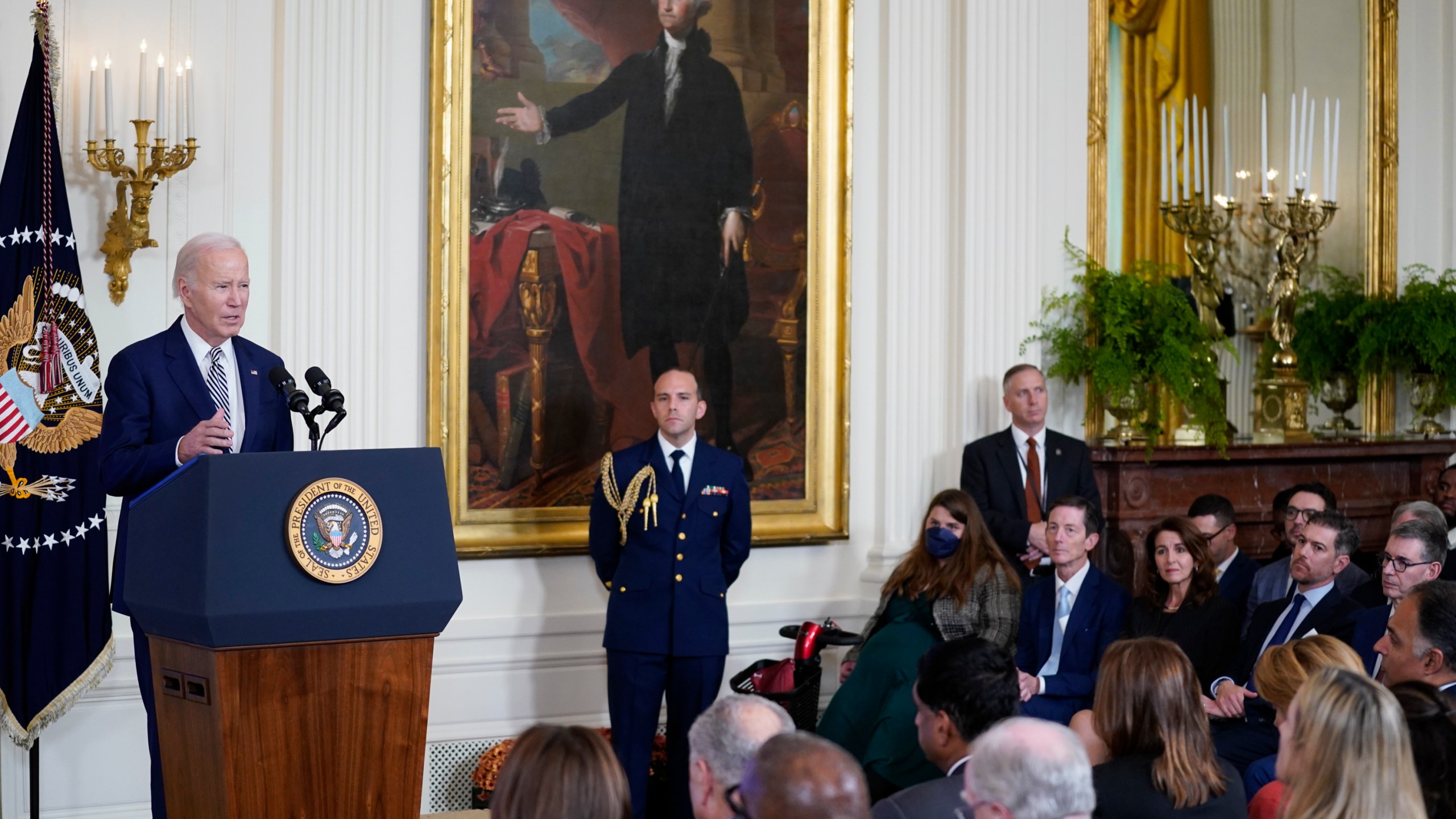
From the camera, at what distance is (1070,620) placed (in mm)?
4945

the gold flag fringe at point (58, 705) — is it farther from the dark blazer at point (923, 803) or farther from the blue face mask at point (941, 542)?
the dark blazer at point (923, 803)

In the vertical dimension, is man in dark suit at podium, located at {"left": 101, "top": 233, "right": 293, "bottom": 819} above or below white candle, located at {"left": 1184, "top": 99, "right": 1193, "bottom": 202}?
below

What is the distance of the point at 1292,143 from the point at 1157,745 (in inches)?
229

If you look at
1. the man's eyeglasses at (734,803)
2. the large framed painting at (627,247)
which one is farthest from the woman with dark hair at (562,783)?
the large framed painting at (627,247)

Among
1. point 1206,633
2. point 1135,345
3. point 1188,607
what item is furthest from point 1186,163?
point 1206,633

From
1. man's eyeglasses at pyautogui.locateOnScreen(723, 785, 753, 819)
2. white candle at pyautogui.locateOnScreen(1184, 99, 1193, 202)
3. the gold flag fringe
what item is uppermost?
white candle at pyautogui.locateOnScreen(1184, 99, 1193, 202)

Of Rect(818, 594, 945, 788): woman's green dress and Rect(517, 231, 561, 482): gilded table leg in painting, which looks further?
Rect(517, 231, 561, 482): gilded table leg in painting

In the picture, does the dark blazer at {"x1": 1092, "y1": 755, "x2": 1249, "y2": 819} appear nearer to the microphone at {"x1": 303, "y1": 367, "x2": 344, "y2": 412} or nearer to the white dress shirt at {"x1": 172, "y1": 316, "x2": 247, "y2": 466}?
the microphone at {"x1": 303, "y1": 367, "x2": 344, "y2": 412}

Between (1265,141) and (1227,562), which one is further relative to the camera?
(1265,141)

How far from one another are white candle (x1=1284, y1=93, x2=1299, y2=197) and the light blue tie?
4.04 metres

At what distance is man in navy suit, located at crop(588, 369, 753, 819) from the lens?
17.7 feet

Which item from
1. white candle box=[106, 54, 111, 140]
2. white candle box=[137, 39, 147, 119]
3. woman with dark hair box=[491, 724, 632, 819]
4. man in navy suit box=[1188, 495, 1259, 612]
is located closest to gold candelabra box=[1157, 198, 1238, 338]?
man in navy suit box=[1188, 495, 1259, 612]

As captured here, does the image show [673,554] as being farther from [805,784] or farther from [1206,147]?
[1206,147]

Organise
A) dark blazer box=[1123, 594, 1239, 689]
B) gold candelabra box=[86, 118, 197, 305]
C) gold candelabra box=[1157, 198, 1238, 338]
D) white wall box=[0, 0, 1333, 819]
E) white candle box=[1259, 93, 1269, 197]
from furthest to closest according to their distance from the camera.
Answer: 1. white candle box=[1259, 93, 1269, 197]
2. gold candelabra box=[1157, 198, 1238, 338]
3. white wall box=[0, 0, 1333, 819]
4. gold candelabra box=[86, 118, 197, 305]
5. dark blazer box=[1123, 594, 1239, 689]
